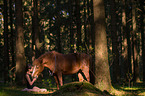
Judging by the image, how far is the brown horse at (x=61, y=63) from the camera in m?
12.7

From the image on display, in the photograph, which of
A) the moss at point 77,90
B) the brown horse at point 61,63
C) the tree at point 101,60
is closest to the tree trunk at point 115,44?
the brown horse at point 61,63

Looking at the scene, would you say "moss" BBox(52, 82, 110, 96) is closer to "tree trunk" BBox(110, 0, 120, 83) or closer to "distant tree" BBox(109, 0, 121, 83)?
"distant tree" BBox(109, 0, 121, 83)

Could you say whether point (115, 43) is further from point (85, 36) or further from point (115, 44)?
point (85, 36)

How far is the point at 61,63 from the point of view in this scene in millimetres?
13336

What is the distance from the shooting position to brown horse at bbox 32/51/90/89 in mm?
12703

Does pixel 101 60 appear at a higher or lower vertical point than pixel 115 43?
lower

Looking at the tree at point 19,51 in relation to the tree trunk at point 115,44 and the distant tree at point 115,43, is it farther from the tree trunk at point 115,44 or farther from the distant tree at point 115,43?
the tree trunk at point 115,44

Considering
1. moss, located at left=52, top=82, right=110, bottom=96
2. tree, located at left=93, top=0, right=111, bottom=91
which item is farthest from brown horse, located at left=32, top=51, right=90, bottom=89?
moss, located at left=52, top=82, right=110, bottom=96

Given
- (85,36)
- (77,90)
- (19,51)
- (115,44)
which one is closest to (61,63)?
(19,51)

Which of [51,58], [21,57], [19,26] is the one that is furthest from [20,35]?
[51,58]

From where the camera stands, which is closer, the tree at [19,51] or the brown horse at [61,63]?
the brown horse at [61,63]

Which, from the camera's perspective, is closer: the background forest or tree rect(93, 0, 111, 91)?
tree rect(93, 0, 111, 91)

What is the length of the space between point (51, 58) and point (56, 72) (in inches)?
37.5

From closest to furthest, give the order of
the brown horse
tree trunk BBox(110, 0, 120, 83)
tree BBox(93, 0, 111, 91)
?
tree BBox(93, 0, 111, 91)
the brown horse
tree trunk BBox(110, 0, 120, 83)
